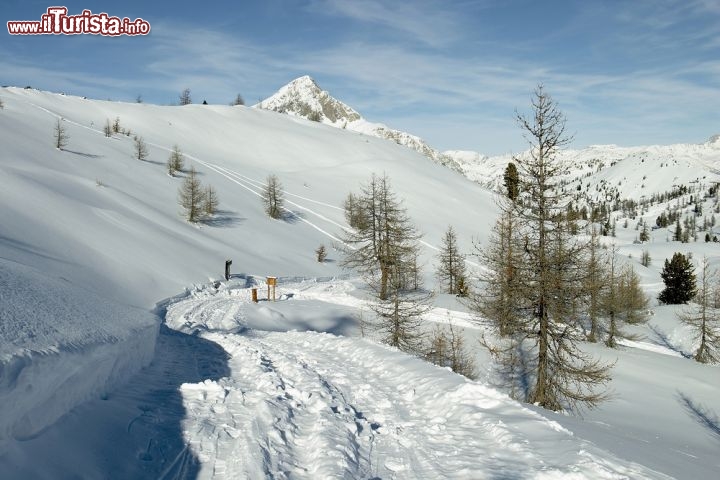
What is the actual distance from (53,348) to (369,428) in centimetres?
447

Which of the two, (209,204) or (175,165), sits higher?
(175,165)

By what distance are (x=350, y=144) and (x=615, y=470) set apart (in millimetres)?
118958

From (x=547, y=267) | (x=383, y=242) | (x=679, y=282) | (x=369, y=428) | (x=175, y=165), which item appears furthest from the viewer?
(x=679, y=282)

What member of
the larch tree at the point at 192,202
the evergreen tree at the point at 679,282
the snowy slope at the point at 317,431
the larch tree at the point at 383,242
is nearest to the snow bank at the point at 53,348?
the snowy slope at the point at 317,431

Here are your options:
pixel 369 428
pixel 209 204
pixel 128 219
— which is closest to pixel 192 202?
pixel 209 204

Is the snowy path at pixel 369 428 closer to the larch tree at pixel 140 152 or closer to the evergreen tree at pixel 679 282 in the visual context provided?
the larch tree at pixel 140 152

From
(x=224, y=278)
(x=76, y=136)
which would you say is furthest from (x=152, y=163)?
(x=224, y=278)

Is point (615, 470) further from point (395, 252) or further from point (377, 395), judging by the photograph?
point (395, 252)

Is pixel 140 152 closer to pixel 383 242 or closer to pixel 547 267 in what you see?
pixel 383 242

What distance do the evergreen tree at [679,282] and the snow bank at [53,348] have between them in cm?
7878

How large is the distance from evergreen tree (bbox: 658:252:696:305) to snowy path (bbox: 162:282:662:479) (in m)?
74.1

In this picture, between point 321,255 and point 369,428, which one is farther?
point 321,255

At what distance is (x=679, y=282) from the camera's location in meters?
67.1

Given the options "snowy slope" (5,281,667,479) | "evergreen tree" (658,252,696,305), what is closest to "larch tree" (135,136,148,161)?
"snowy slope" (5,281,667,479)
